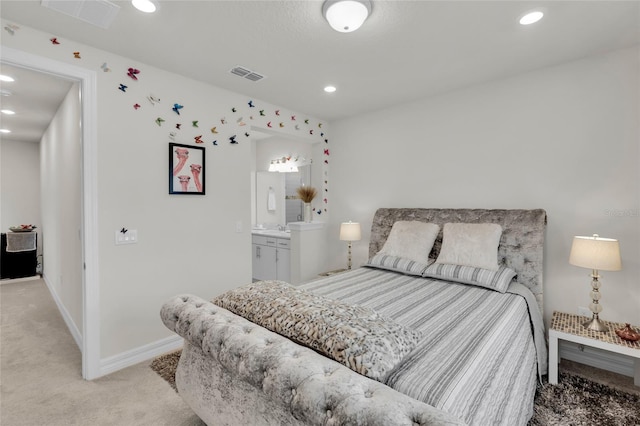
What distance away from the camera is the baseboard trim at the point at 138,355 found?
94.8 inches

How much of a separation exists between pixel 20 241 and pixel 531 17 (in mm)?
7391

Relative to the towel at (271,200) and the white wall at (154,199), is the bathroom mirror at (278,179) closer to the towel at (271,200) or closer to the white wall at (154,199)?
the towel at (271,200)

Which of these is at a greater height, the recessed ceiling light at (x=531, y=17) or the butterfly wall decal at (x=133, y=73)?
the recessed ceiling light at (x=531, y=17)

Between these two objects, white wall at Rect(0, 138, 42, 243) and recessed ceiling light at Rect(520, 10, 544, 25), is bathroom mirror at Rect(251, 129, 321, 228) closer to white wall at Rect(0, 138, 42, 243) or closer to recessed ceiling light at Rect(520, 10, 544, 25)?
recessed ceiling light at Rect(520, 10, 544, 25)

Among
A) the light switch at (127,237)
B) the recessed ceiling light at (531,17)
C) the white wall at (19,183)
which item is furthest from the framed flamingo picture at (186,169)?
the white wall at (19,183)

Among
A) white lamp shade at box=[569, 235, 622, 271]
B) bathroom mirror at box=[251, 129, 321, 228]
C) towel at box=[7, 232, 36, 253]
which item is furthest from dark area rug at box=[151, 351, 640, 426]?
towel at box=[7, 232, 36, 253]

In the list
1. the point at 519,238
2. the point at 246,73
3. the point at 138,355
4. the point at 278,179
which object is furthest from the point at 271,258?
the point at 519,238

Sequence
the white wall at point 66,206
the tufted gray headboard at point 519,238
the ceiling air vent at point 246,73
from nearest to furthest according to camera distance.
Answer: the tufted gray headboard at point 519,238
the ceiling air vent at point 246,73
the white wall at point 66,206

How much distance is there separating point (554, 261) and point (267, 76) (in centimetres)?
303

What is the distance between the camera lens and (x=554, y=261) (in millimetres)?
2637

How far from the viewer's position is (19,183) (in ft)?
18.4

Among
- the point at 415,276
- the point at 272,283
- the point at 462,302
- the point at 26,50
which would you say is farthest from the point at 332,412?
the point at 26,50

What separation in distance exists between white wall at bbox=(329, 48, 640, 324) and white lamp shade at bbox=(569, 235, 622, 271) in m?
0.43

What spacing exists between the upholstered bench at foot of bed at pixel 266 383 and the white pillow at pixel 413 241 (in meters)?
1.88
